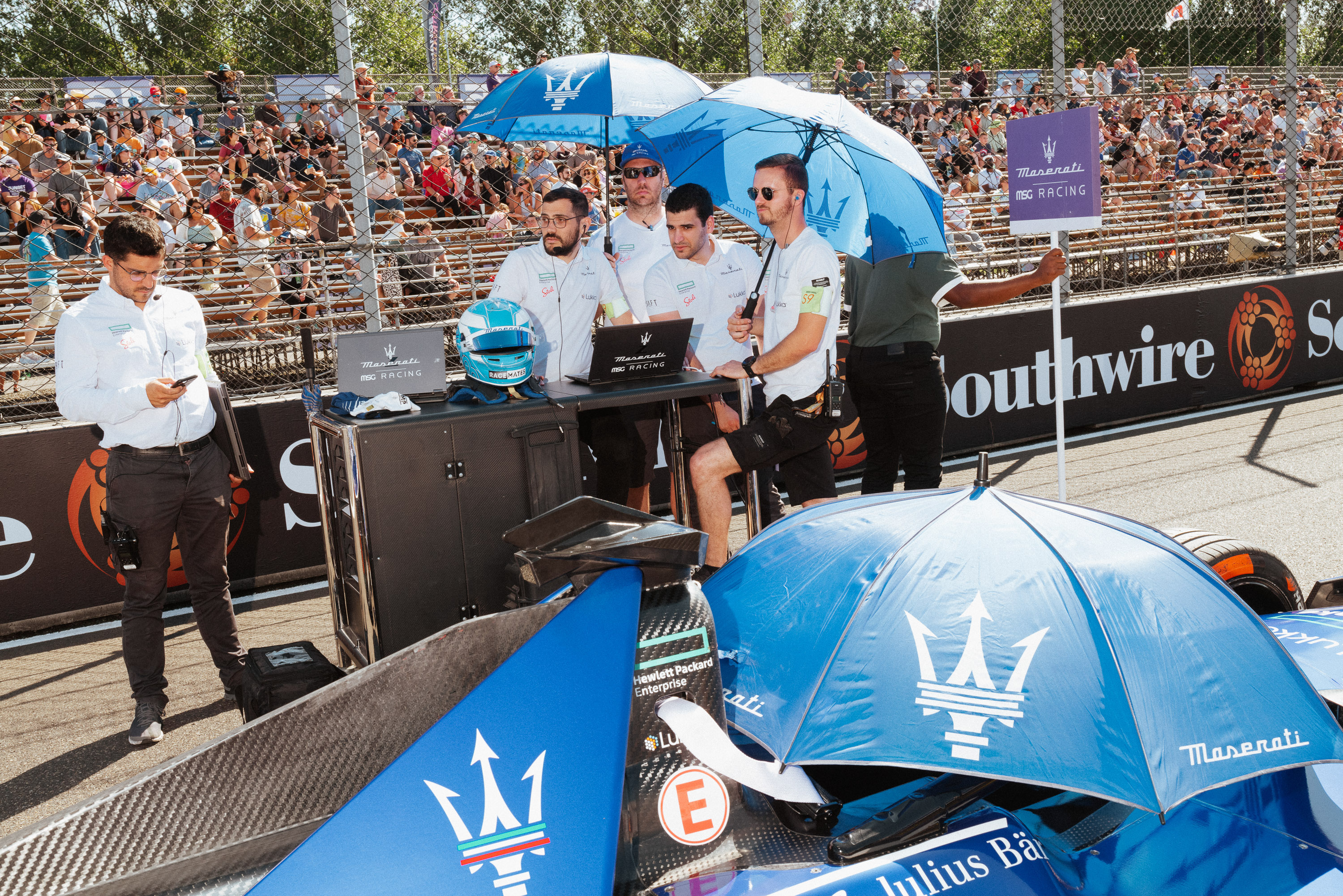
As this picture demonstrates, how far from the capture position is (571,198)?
4438 millimetres

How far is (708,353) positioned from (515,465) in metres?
1.55

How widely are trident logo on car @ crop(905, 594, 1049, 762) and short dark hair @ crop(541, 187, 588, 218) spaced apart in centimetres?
292

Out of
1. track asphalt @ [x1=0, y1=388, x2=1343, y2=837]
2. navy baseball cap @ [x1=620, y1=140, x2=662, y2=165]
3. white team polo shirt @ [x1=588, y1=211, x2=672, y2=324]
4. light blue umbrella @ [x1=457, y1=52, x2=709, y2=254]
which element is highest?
light blue umbrella @ [x1=457, y1=52, x2=709, y2=254]

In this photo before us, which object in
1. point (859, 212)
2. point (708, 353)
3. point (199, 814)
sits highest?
point (859, 212)

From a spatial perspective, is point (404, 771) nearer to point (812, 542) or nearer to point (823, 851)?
point (823, 851)

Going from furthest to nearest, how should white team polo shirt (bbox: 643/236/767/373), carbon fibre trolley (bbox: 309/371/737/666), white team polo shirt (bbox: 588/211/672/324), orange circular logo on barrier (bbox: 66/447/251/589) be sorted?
orange circular logo on barrier (bbox: 66/447/251/589)
white team polo shirt (bbox: 588/211/672/324)
white team polo shirt (bbox: 643/236/767/373)
carbon fibre trolley (bbox: 309/371/737/666)

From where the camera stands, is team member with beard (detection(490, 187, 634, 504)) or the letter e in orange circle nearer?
the letter e in orange circle

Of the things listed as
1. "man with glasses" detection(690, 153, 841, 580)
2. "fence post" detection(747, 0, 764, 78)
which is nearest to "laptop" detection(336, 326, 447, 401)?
"man with glasses" detection(690, 153, 841, 580)

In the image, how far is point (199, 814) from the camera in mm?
1876

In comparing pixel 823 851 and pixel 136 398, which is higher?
pixel 136 398

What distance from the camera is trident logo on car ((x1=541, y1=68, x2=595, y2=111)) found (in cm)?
460

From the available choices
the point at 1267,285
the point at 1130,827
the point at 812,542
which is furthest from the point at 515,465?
the point at 1267,285

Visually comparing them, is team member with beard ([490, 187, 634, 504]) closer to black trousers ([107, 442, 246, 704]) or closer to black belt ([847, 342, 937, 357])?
black belt ([847, 342, 937, 357])

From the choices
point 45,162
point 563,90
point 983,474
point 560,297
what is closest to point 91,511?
point 560,297
